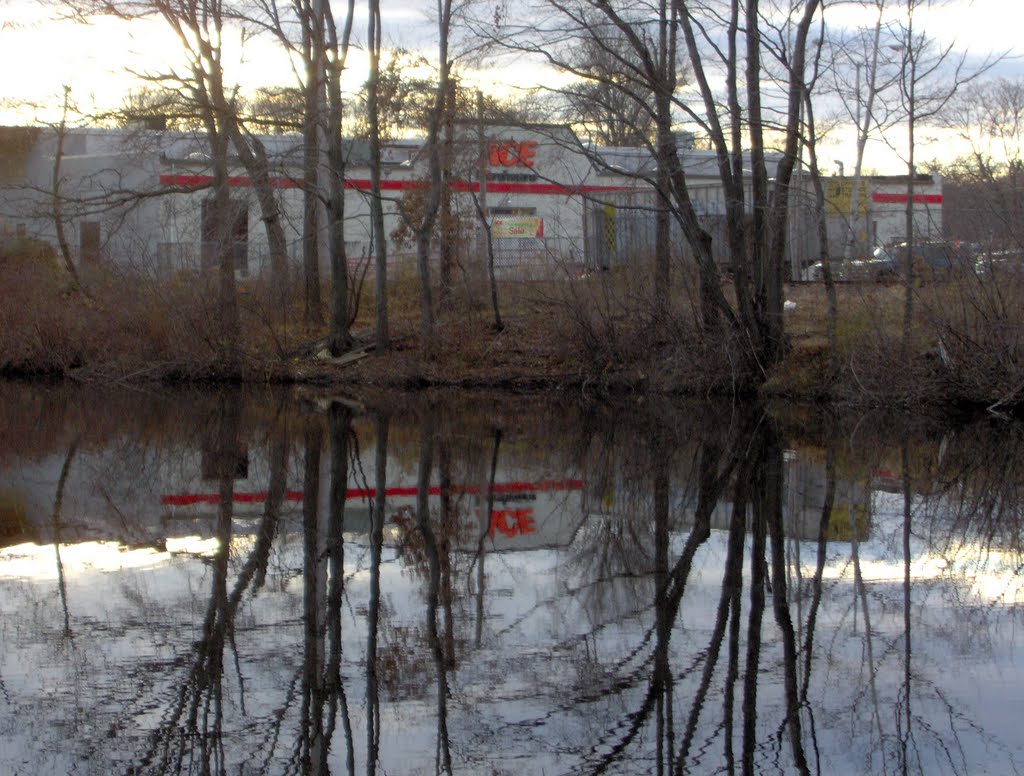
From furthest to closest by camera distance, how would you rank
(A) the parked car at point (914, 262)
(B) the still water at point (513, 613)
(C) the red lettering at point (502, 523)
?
1. (A) the parked car at point (914, 262)
2. (C) the red lettering at point (502, 523)
3. (B) the still water at point (513, 613)

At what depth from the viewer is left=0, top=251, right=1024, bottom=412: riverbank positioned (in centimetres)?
1848

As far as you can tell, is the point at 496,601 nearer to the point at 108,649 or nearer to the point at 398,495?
the point at 108,649

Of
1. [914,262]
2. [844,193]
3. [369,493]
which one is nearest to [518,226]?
[844,193]

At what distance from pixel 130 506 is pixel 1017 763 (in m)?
8.39

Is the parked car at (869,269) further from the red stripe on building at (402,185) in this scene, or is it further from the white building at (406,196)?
the red stripe on building at (402,185)

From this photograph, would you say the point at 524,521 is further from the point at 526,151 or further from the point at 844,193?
the point at 844,193

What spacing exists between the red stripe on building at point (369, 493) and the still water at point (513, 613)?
0.16ft

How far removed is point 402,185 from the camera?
1336 inches

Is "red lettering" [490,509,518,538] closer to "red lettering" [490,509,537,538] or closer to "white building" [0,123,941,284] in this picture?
"red lettering" [490,509,537,538]

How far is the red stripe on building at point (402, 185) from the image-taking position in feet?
81.3

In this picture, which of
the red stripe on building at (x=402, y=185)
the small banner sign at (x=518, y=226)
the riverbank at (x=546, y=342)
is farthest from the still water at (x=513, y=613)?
the small banner sign at (x=518, y=226)

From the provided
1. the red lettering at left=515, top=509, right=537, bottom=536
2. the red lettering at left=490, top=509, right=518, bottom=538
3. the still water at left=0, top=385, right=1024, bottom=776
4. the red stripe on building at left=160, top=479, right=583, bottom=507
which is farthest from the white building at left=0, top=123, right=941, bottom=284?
the red lettering at left=490, top=509, right=518, bottom=538

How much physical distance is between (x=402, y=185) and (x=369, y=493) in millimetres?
23810

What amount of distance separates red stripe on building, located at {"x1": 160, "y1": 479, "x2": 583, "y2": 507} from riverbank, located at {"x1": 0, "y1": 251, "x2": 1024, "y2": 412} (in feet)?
29.4
